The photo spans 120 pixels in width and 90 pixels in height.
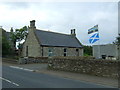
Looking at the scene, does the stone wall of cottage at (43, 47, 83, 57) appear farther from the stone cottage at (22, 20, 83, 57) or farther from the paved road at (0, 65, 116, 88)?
the paved road at (0, 65, 116, 88)

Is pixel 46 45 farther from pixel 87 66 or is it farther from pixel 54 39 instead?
pixel 87 66

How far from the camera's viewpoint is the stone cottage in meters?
31.1

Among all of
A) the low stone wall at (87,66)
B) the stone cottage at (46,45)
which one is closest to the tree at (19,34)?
the stone cottage at (46,45)

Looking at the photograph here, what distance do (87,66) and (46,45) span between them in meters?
17.1

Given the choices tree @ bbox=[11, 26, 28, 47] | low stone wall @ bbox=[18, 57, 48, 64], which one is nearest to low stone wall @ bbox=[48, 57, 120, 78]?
low stone wall @ bbox=[18, 57, 48, 64]

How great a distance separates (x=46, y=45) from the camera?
30.9 m

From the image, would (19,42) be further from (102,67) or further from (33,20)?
(102,67)

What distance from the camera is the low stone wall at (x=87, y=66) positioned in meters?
13.0

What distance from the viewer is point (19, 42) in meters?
48.6

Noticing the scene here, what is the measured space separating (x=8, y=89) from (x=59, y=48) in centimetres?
2583

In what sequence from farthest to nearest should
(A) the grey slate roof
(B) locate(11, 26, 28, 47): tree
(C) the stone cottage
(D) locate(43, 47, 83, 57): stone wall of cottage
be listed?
1. (B) locate(11, 26, 28, 47): tree
2. (A) the grey slate roof
3. (D) locate(43, 47, 83, 57): stone wall of cottage
4. (C) the stone cottage

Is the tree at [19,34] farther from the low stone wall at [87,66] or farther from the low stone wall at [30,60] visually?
the low stone wall at [87,66]

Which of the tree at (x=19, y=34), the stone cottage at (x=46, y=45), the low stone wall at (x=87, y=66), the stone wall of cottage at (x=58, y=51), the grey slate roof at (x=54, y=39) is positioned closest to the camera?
the low stone wall at (x=87, y=66)

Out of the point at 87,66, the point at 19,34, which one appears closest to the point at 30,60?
the point at 87,66
